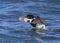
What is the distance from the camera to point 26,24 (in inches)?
501

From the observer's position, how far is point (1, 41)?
1122cm

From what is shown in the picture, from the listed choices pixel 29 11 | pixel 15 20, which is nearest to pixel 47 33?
pixel 15 20

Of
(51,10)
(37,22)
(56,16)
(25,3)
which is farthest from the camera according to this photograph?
(25,3)

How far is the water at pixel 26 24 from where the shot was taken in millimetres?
11539

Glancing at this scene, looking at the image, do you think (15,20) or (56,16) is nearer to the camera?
(15,20)

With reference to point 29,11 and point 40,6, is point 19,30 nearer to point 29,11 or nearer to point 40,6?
point 29,11

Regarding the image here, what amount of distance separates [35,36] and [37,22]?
0.98m

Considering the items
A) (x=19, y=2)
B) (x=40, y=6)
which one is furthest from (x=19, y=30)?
(x=19, y=2)

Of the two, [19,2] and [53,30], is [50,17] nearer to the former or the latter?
[53,30]

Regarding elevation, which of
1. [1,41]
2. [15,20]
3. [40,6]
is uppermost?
[40,6]

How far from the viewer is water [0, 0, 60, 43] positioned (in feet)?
37.9

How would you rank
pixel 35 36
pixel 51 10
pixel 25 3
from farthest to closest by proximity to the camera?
pixel 25 3 < pixel 51 10 < pixel 35 36

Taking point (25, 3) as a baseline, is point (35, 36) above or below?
below

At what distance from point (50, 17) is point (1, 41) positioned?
3.62 m
